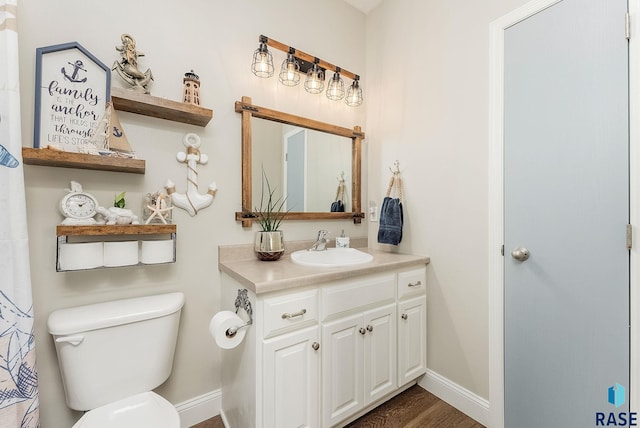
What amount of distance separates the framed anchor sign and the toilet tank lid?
2.18 feet

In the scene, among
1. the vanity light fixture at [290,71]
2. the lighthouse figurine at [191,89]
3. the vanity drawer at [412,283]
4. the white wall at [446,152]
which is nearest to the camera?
the lighthouse figurine at [191,89]

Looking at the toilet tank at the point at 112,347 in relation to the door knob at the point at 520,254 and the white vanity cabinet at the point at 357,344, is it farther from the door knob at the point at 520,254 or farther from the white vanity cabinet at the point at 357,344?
the door knob at the point at 520,254

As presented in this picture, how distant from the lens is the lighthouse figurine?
1394 millimetres

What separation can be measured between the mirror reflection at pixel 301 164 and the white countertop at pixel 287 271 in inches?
15.6

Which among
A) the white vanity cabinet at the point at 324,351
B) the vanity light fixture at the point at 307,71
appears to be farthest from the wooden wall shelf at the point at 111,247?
the vanity light fixture at the point at 307,71

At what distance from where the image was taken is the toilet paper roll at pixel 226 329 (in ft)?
3.65

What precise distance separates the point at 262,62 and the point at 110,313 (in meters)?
1.49

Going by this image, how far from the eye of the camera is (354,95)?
6.65ft

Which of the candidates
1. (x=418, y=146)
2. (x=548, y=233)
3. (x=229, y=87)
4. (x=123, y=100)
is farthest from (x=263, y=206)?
(x=548, y=233)

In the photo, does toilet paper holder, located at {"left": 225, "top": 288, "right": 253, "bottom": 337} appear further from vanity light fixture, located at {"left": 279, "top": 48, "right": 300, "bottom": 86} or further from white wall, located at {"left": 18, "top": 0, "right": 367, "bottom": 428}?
vanity light fixture, located at {"left": 279, "top": 48, "right": 300, "bottom": 86}

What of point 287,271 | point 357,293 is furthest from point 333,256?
point 287,271

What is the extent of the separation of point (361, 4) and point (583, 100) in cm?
170

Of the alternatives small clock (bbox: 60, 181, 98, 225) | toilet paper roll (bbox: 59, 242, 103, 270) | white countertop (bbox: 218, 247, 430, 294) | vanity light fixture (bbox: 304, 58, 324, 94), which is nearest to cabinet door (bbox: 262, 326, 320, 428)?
white countertop (bbox: 218, 247, 430, 294)

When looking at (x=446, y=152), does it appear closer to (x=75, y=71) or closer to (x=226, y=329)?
(x=226, y=329)
